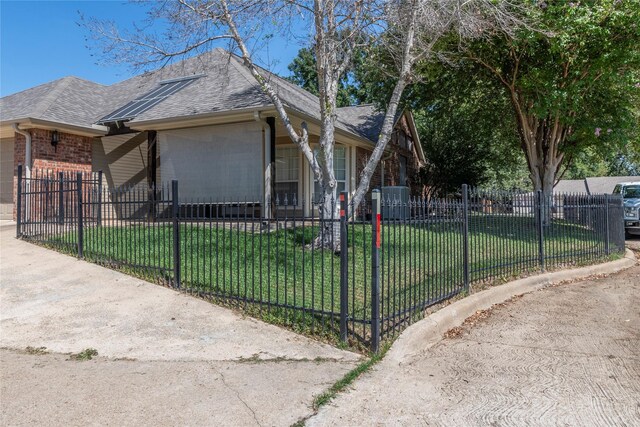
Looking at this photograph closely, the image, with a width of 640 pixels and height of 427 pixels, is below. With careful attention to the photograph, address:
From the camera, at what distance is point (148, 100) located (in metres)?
14.4

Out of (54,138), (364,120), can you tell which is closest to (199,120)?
(54,138)

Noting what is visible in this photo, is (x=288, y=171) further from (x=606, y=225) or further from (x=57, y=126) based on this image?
(x=606, y=225)

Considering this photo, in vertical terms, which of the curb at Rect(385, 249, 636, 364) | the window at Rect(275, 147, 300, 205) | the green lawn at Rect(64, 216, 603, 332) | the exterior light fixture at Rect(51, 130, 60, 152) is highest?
the exterior light fixture at Rect(51, 130, 60, 152)

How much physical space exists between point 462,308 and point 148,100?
12.2 m

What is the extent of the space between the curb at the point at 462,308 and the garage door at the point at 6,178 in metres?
13.4

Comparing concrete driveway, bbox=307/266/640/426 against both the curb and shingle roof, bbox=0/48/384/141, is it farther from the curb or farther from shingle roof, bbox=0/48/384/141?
shingle roof, bbox=0/48/384/141

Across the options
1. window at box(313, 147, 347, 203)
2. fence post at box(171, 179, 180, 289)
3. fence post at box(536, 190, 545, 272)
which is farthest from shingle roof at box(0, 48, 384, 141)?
fence post at box(536, 190, 545, 272)

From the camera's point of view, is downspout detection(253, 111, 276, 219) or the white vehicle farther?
the white vehicle

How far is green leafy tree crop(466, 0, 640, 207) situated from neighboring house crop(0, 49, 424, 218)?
5.13 meters

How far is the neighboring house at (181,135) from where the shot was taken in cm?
1159

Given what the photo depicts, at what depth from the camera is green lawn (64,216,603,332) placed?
17.9ft

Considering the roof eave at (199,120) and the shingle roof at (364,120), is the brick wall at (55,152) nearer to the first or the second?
the roof eave at (199,120)

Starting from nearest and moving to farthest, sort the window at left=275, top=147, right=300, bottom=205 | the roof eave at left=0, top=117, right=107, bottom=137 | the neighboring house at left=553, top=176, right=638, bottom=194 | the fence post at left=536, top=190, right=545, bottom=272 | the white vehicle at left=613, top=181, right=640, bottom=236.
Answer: the fence post at left=536, top=190, right=545, bottom=272
the roof eave at left=0, top=117, right=107, bottom=137
the window at left=275, top=147, right=300, bottom=205
the white vehicle at left=613, top=181, right=640, bottom=236
the neighboring house at left=553, top=176, right=638, bottom=194

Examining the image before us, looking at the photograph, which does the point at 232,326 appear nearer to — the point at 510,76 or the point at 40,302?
the point at 40,302
